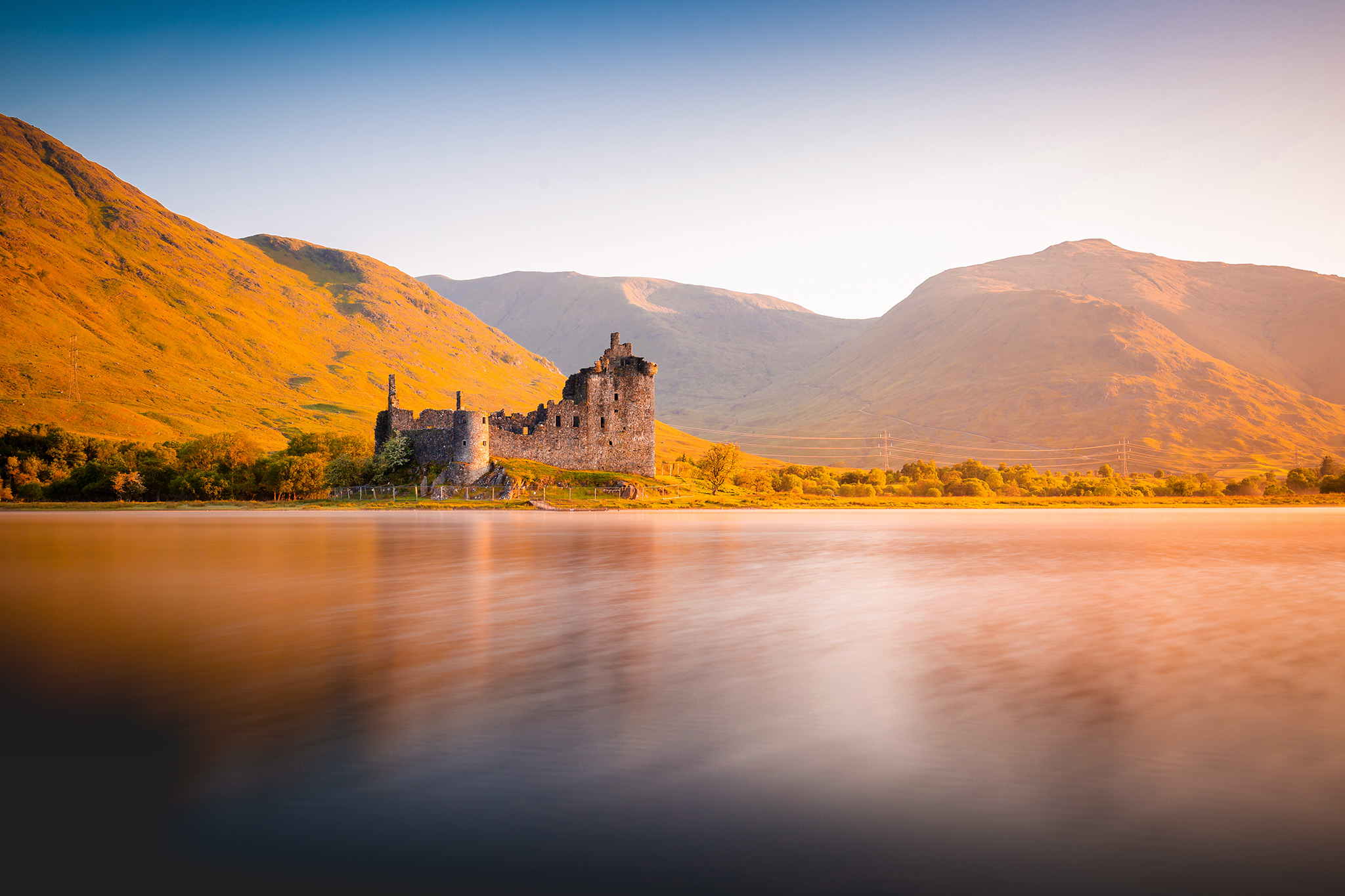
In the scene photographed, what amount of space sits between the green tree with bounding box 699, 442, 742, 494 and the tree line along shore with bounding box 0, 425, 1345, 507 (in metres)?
0.13

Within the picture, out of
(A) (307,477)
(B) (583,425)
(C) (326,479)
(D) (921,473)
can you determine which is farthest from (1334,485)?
(A) (307,477)

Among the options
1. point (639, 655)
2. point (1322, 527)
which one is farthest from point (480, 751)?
point (1322, 527)

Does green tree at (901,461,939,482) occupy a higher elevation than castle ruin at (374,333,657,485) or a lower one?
lower

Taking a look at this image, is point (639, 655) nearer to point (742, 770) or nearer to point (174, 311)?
point (742, 770)

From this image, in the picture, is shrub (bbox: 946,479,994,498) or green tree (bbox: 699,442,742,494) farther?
shrub (bbox: 946,479,994,498)

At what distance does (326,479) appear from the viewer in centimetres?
6369

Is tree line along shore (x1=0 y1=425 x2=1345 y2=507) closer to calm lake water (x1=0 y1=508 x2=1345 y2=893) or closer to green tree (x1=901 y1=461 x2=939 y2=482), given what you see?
green tree (x1=901 y1=461 x2=939 y2=482)

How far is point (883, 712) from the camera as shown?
7668mm

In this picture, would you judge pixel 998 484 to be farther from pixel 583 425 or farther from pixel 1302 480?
pixel 583 425

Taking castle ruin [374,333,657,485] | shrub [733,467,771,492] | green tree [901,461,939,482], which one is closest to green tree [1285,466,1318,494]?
green tree [901,461,939,482]

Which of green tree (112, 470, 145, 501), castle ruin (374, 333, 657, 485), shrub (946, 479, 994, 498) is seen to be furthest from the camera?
shrub (946, 479, 994, 498)

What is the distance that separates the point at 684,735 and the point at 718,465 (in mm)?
65986

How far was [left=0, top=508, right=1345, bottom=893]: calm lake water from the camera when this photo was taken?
14.9 ft

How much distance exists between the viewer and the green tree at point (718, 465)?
72.5 m
